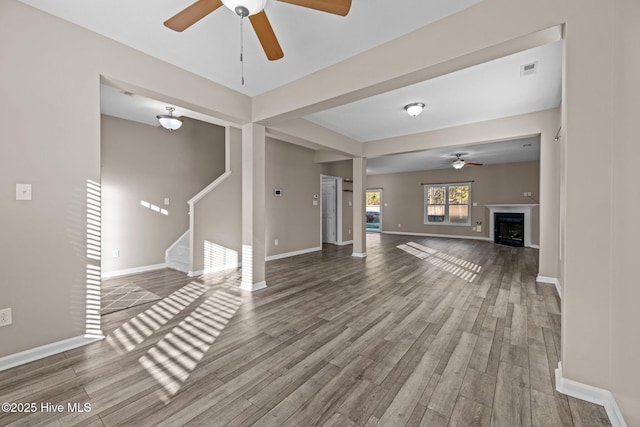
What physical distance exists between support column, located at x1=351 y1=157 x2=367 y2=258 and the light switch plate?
553cm

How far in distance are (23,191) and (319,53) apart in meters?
2.84

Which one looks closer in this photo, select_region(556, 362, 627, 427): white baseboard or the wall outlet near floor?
select_region(556, 362, 627, 427): white baseboard

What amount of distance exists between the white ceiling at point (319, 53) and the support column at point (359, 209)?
6.56ft

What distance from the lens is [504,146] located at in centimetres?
656

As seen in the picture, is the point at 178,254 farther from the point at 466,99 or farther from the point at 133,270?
the point at 466,99

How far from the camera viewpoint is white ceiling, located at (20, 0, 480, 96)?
6.82 ft

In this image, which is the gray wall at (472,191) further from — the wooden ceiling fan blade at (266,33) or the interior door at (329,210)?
the wooden ceiling fan blade at (266,33)

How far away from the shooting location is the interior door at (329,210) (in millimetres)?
8258

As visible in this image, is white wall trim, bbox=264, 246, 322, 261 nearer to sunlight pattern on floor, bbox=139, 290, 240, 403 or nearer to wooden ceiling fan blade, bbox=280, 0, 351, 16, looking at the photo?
sunlight pattern on floor, bbox=139, 290, 240, 403

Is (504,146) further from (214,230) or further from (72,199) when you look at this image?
(72,199)

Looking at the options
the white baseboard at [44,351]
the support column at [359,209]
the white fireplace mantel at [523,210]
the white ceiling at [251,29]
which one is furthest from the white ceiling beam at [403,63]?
the white fireplace mantel at [523,210]

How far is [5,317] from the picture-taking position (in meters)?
1.98

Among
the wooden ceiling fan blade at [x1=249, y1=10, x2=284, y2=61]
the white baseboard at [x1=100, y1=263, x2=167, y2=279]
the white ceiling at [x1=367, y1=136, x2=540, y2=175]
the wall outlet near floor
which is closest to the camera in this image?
the wooden ceiling fan blade at [x1=249, y1=10, x2=284, y2=61]

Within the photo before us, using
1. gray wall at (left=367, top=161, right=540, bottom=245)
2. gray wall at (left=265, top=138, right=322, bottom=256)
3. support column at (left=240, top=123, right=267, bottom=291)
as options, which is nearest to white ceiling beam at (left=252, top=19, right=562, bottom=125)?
support column at (left=240, top=123, right=267, bottom=291)
